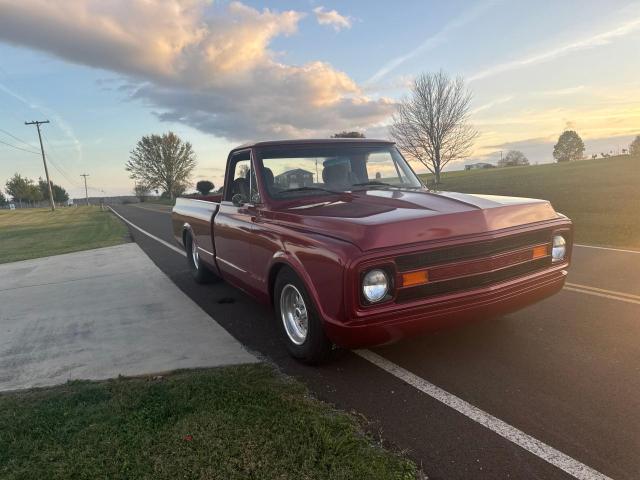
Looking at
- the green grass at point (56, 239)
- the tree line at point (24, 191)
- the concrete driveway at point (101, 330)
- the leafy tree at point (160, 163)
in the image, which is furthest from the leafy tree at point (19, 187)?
the concrete driveway at point (101, 330)

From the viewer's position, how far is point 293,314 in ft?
13.9

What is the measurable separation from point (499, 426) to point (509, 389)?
54 centimetres

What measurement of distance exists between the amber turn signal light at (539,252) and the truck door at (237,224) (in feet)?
8.43

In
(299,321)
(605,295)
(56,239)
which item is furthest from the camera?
(56,239)

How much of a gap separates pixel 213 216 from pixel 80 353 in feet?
7.44

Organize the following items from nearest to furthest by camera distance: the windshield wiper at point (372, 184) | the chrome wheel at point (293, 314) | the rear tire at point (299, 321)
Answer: the rear tire at point (299, 321) < the chrome wheel at point (293, 314) < the windshield wiper at point (372, 184)

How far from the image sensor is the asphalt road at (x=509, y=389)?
266 cm

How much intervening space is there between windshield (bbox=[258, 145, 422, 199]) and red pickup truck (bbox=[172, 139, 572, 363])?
1cm

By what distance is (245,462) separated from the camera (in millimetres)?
2619

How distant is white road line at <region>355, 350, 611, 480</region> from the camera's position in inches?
99.4

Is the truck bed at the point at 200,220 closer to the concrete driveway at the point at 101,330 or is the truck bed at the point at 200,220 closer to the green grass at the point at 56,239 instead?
the concrete driveway at the point at 101,330

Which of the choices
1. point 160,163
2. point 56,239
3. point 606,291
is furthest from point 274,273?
point 160,163

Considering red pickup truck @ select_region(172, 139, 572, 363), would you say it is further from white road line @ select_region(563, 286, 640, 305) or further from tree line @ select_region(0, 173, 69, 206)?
tree line @ select_region(0, 173, 69, 206)

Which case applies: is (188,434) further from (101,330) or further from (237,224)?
(101,330)
